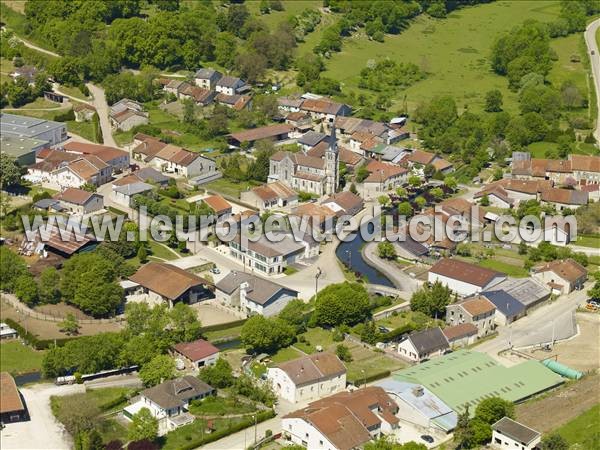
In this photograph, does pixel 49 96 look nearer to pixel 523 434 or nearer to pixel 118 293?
pixel 118 293

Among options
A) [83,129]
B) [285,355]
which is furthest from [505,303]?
[83,129]

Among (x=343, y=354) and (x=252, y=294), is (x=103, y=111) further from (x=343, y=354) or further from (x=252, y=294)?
(x=343, y=354)

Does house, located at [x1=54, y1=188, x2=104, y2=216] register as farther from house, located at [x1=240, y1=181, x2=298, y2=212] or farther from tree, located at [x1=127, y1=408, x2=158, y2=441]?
tree, located at [x1=127, y1=408, x2=158, y2=441]

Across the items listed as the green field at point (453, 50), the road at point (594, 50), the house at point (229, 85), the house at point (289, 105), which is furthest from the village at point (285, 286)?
the road at point (594, 50)

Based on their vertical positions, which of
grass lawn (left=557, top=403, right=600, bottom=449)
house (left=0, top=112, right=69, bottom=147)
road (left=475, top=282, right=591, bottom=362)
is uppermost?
house (left=0, top=112, right=69, bottom=147)

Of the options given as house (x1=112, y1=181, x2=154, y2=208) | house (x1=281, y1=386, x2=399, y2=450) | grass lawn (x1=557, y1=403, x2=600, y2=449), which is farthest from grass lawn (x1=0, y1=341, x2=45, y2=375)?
grass lawn (x1=557, y1=403, x2=600, y2=449)
